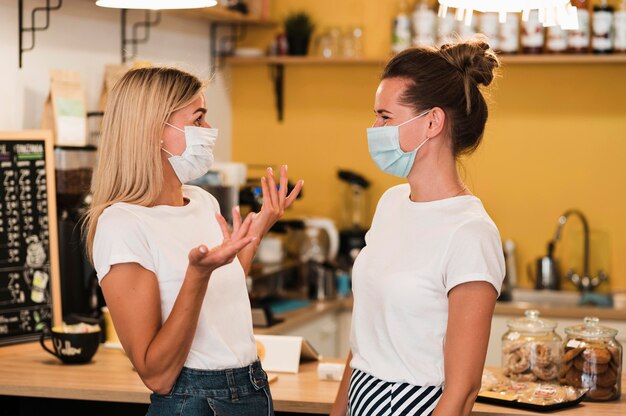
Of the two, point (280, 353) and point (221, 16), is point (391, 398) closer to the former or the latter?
point (280, 353)

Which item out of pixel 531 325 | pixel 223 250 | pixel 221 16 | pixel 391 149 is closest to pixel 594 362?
pixel 531 325

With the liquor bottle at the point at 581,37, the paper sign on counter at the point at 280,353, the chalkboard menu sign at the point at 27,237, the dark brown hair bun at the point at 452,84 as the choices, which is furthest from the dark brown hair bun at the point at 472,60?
the liquor bottle at the point at 581,37

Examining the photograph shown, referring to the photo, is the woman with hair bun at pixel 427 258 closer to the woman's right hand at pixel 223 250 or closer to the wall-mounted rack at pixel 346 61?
the woman's right hand at pixel 223 250

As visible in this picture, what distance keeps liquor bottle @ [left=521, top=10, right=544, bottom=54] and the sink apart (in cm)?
108

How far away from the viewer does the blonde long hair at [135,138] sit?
6.76 feet

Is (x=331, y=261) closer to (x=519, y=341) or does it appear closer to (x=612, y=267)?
(x=612, y=267)

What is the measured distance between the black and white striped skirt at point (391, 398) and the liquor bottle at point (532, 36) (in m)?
2.74

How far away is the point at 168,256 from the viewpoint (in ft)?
6.61

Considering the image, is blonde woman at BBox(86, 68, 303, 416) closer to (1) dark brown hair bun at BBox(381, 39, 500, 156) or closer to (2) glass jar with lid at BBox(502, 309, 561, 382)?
(1) dark brown hair bun at BBox(381, 39, 500, 156)

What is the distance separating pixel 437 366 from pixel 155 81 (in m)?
0.83

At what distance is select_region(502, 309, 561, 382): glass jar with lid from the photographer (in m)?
2.45

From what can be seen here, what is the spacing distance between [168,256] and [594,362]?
106cm

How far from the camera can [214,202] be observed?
91.1 inches

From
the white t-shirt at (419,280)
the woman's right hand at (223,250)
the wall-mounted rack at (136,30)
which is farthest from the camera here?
the wall-mounted rack at (136,30)
